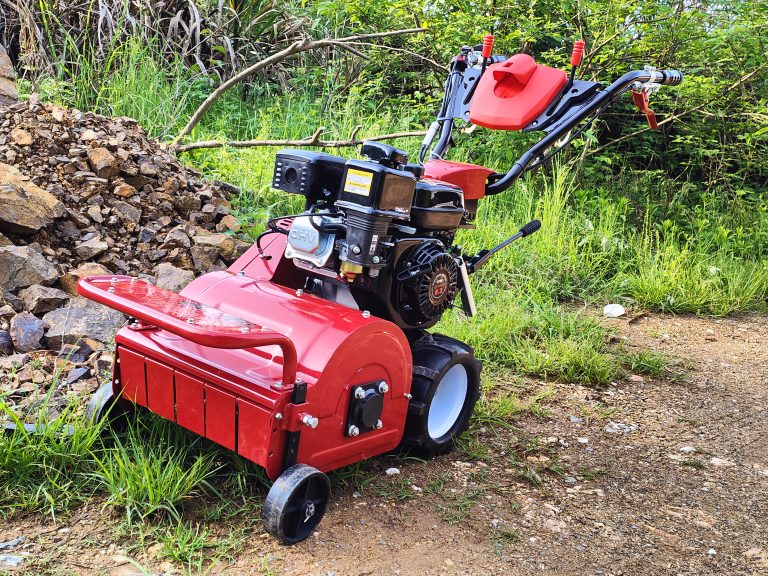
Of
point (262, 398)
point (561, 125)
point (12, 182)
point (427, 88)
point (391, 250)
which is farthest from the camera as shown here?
point (427, 88)

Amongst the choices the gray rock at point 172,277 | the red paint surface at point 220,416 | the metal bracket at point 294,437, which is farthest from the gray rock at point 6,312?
the metal bracket at point 294,437

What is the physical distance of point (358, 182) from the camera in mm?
2377

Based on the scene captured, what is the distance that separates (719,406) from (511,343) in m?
1.00

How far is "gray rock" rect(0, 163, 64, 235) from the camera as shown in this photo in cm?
352

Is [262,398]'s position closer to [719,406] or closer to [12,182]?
[12,182]

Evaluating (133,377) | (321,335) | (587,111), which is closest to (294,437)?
(321,335)

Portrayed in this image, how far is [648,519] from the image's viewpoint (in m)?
2.66

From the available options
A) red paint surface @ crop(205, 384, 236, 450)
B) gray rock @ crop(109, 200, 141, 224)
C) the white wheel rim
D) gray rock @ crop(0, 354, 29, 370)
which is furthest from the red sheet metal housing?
gray rock @ crop(109, 200, 141, 224)

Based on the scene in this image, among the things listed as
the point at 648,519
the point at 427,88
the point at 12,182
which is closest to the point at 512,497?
the point at 648,519

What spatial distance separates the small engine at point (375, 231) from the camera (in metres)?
2.39

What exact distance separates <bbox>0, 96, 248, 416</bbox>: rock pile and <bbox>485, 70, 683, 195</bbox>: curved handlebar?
1540 mm

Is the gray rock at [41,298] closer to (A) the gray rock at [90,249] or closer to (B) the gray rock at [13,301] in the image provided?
(B) the gray rock at [13,301]

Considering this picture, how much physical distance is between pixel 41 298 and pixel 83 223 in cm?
65

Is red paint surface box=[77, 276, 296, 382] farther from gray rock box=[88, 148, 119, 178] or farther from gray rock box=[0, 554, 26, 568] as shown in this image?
gray rock box=[88, 148, 119, 178]
